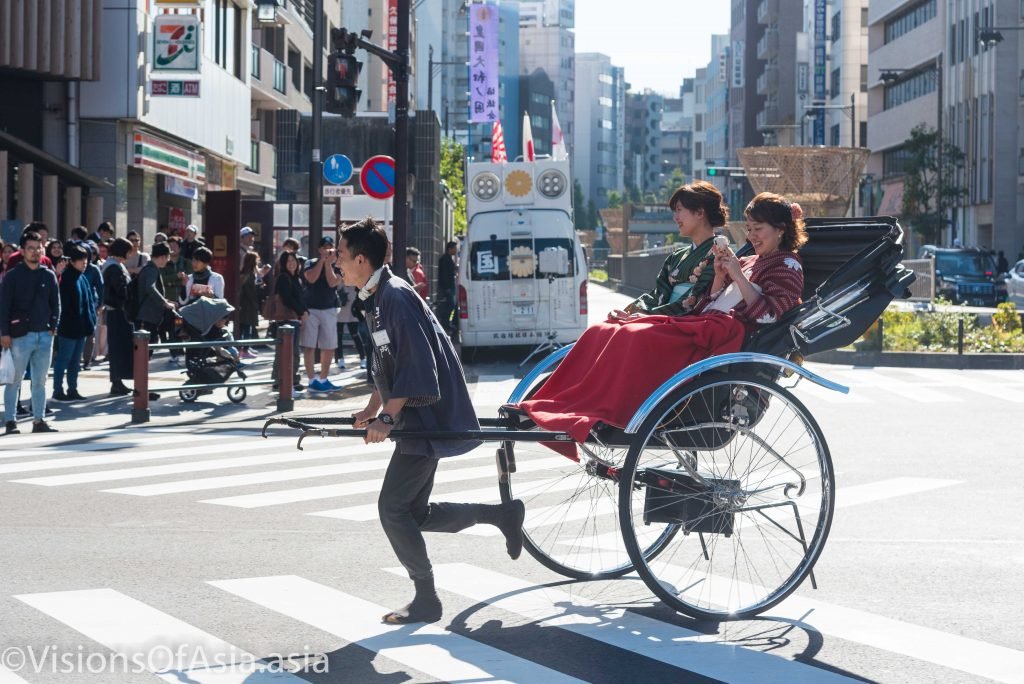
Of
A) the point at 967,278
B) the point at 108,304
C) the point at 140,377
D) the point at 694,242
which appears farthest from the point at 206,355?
the point at 967,278

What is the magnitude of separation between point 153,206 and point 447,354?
81.3ft

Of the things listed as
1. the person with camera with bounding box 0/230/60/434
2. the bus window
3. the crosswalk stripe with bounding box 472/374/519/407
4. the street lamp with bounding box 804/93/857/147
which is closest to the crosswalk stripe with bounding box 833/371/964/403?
the crosswalk stripe with bounding box 472/374/519/407

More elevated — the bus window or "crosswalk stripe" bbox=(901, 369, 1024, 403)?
the bus window

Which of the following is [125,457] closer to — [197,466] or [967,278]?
[197,466]

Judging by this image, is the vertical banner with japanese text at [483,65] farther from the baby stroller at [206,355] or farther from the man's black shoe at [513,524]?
the man's black shoe at [513,524]

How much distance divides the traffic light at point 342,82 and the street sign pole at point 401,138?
1.80ft

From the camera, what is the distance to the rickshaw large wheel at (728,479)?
18.9ft

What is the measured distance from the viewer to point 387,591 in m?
6.42

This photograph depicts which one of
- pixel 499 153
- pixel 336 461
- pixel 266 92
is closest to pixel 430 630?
pixel 336 461

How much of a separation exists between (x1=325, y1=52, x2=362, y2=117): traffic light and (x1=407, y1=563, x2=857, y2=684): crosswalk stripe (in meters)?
10.9

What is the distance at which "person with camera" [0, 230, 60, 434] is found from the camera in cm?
1266

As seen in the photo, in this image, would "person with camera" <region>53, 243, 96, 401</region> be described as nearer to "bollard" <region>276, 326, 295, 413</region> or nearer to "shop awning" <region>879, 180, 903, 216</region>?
"bollard" <region>276, 326, 295, 413</region>

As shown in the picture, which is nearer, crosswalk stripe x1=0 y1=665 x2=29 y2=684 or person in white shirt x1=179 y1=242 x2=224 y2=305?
crosswalk stripe x1=0 y1=665 x2=29 y2=684

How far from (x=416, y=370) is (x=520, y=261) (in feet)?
56.2
